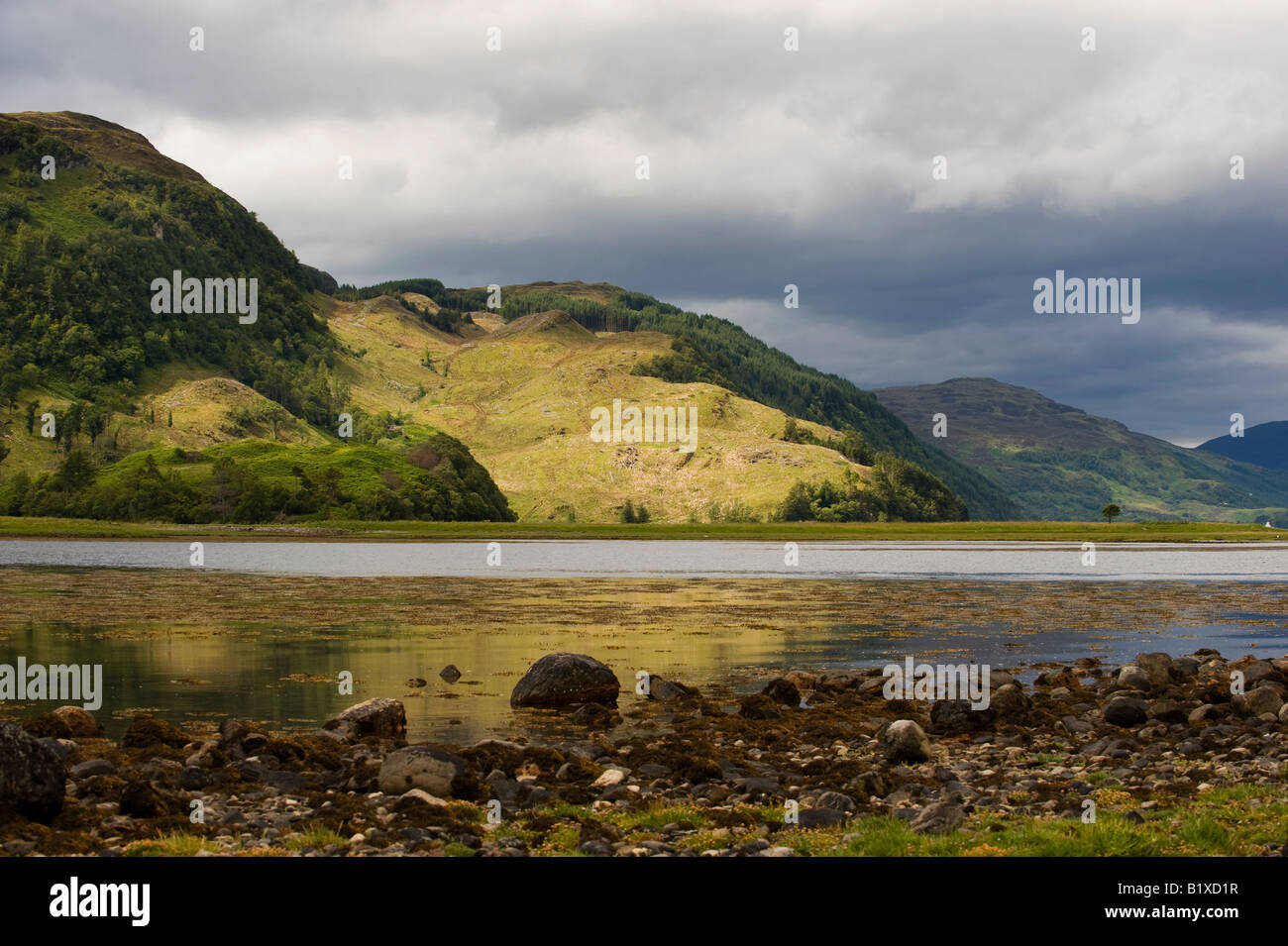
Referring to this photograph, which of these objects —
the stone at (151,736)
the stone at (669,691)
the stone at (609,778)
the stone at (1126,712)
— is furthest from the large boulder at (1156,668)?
the stone at (151,736)

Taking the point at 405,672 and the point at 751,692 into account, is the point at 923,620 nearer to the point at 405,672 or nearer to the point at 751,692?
the point at 751,692

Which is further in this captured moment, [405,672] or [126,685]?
[405,672]

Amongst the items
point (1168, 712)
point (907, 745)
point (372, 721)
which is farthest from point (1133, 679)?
point (372, 721)

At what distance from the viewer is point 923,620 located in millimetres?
56969

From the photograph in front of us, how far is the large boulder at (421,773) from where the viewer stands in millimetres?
19141

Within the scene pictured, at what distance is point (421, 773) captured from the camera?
1934 cm

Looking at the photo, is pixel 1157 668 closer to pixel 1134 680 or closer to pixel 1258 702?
pixel 1134 680

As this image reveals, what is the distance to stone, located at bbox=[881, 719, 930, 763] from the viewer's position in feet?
74.5

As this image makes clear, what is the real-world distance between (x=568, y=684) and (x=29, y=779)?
15428 millimetres

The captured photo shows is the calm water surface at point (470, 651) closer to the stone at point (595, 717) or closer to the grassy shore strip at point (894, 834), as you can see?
the stone at point (595, 717)
